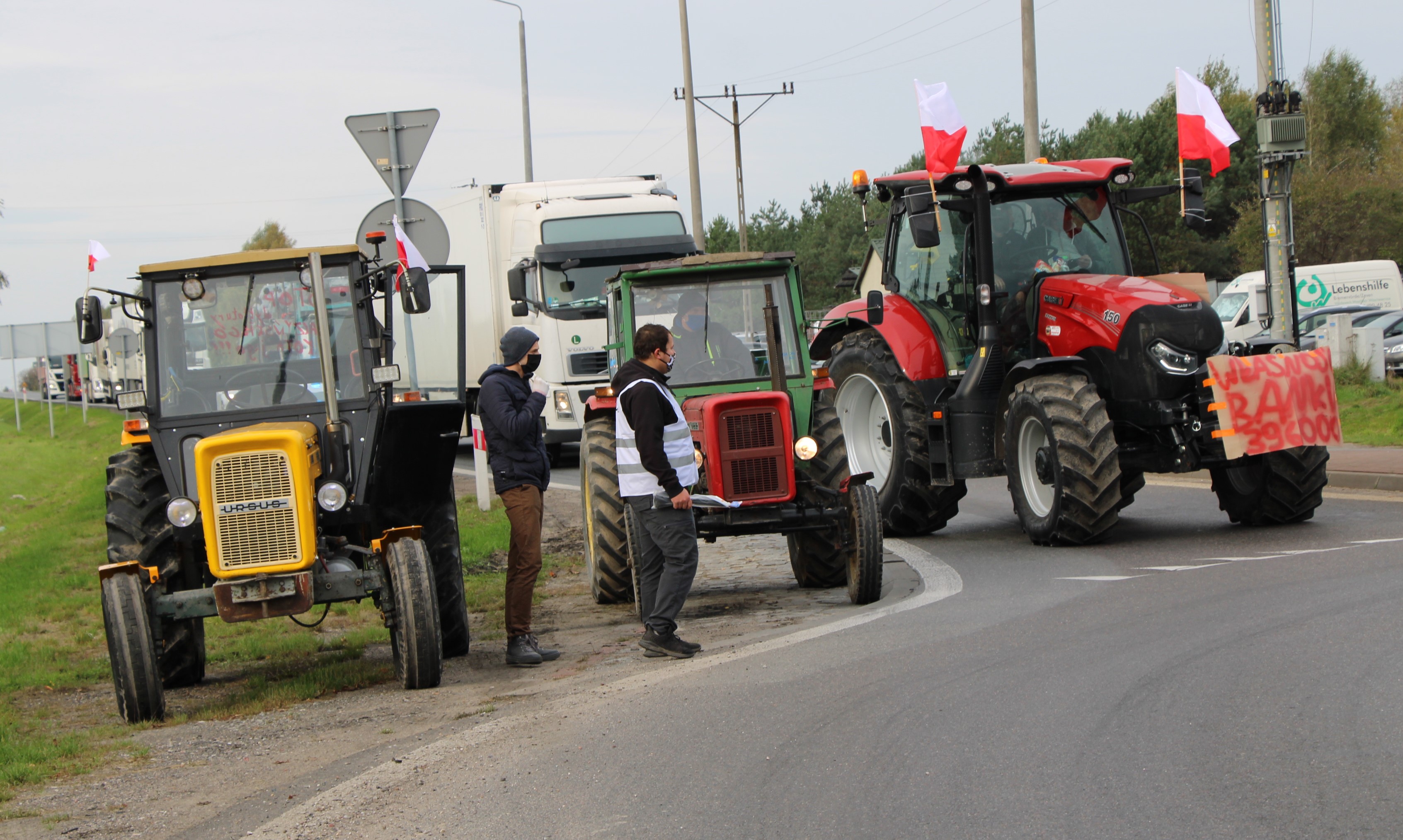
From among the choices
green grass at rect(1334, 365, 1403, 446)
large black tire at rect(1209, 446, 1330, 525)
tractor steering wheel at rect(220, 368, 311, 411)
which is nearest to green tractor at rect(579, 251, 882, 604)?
tractor steering wheel at rect(220, 368, 311, 411)

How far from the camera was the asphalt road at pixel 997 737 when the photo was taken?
488 cm

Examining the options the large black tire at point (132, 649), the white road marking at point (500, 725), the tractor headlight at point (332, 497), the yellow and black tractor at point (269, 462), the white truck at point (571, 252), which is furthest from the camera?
the white truck at point (571, 252)

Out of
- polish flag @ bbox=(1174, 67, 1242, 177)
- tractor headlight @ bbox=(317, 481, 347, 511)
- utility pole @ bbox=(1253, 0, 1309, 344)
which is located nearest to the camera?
tractor headlight @ bbox=(317, 481, 347, 511)

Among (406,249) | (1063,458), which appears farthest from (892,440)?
(406,249)

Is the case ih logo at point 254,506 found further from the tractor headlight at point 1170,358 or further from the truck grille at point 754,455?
the tractor headlight at point 1170,358

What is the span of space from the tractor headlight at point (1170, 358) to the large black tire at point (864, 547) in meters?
2.82

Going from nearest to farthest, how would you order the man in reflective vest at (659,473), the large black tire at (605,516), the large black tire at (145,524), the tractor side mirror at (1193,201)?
the large black tire at (145,524)
the man in reflective vest at (659,473)
the large black tire at (605,516)
the tractor side mirror at (1193,201)

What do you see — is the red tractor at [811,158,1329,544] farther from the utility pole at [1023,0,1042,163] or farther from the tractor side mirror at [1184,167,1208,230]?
the utility pole at [1023,0,1042,163]

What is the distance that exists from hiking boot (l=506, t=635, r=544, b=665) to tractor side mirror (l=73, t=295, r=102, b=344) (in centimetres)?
291

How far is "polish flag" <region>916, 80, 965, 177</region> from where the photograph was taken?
11945mm

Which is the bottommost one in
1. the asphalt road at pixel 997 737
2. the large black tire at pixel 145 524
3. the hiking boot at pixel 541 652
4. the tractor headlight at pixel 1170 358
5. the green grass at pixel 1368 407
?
the hiking boot at pixel 541 652

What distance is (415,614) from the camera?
7527mm

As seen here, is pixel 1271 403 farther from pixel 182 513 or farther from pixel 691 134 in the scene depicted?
pixel 691 134

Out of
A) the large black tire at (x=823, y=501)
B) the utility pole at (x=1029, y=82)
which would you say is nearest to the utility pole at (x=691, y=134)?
the utility pole at (x=1029, y=82)
